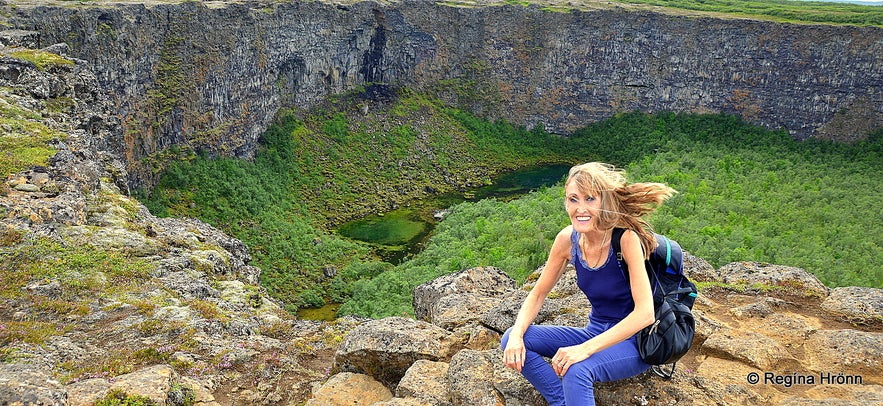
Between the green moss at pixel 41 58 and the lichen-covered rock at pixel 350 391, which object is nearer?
the lichen-covered rock at pixel 350 391

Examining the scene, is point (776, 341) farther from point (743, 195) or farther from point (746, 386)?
point (743, 195)

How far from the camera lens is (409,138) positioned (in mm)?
48844

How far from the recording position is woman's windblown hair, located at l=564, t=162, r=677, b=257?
5793mm

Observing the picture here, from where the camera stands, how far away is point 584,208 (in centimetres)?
587

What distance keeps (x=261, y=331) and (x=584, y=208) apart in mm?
7981

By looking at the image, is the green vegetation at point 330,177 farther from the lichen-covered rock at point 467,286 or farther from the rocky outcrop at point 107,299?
the lichen-covered rock at point 467,286

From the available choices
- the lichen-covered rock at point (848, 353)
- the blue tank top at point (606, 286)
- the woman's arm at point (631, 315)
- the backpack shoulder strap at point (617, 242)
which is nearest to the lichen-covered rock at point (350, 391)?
the woman's arm at point (631, 315)

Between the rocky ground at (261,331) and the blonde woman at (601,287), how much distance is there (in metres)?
0.49

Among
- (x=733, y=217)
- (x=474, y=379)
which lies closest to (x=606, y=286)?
(x=474, y=379)

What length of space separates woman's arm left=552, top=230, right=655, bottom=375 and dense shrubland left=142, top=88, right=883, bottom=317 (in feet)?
59.2

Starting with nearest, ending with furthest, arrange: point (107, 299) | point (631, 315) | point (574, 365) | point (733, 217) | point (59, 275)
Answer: point (574, 365)
point (631, 315)
point (107, 299)
point (59, 275)
point (733, 217)

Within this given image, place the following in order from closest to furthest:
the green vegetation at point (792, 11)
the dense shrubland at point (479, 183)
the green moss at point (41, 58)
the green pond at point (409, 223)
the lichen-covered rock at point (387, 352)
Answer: the lichen-covered rock at point (387, 352) → the green moss at point (41, 58) → the dense shrubland at point (479, 183) → the green pond at point (409, 223) → the green vegetation at point (792, 11)

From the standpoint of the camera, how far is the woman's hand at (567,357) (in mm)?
5691

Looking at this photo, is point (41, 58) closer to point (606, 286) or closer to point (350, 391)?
point (350, 391)
